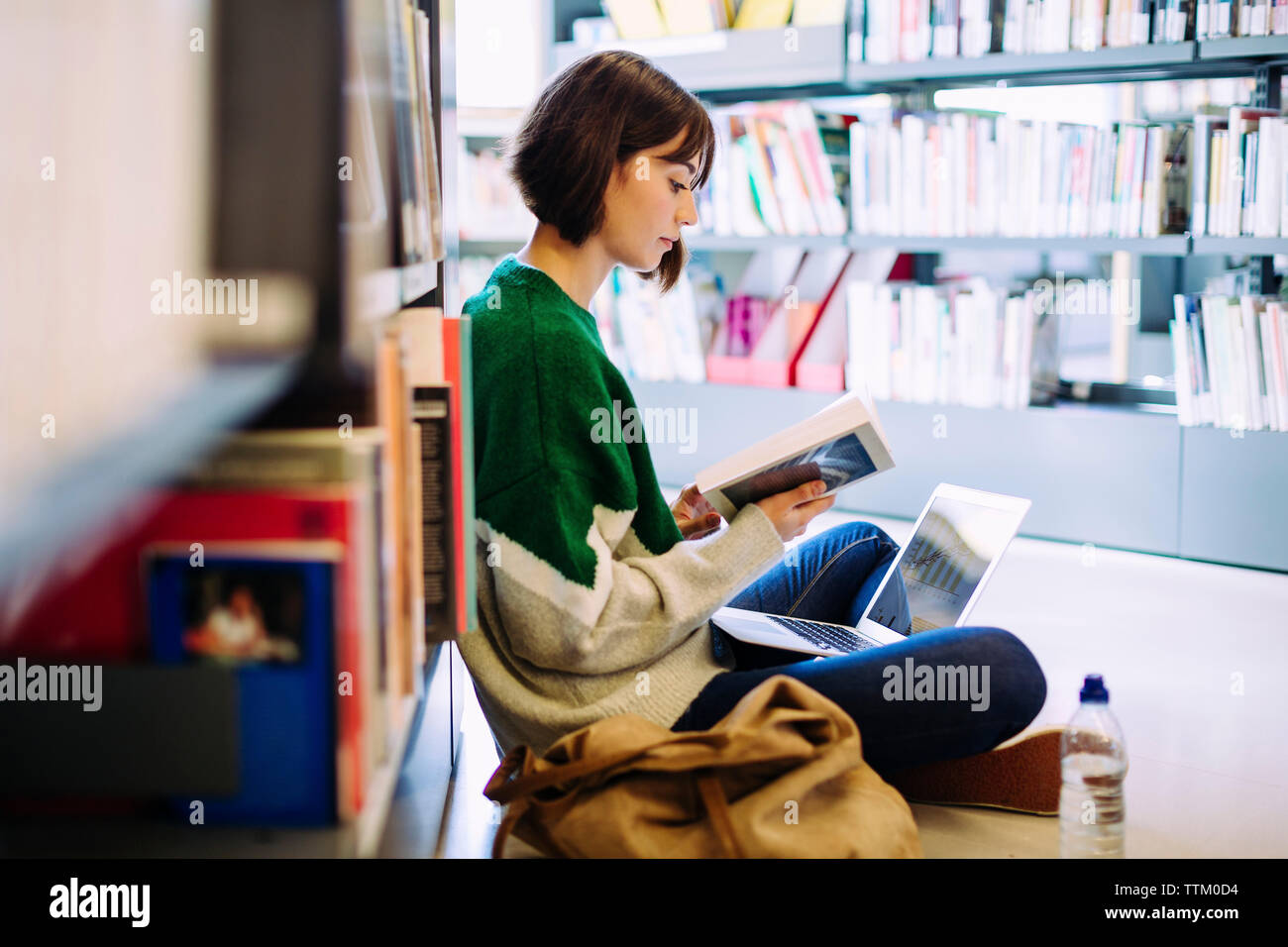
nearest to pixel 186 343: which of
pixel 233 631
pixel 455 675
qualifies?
pixel 233 631

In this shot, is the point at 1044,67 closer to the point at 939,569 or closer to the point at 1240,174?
the point at 1240,174

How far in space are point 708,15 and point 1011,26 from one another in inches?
34.9

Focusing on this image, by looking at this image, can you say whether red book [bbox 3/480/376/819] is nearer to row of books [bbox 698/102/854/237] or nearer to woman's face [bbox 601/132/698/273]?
woman's face [bbox 601/132/698/273]

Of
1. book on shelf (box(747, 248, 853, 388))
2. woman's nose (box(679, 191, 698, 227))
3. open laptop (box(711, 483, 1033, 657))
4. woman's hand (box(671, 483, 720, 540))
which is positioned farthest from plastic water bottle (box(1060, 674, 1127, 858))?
book on shelf (box(747, 248, 853, 388))

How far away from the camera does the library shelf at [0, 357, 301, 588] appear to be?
0.63 meters

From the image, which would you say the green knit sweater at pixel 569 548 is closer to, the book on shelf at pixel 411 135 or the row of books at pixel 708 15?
the book on shelf at pixel 411 135

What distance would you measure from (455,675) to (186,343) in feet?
4.84

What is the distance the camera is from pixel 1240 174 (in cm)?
285

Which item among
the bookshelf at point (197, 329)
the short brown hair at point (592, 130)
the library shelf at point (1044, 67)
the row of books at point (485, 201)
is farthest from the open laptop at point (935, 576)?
the row of books at point (485, 201)

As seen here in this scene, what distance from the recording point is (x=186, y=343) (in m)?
0.80

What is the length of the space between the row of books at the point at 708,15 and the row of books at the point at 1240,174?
102 cm

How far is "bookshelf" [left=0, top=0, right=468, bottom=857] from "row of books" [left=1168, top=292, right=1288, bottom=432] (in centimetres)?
249

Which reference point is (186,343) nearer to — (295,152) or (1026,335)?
(295,152)
